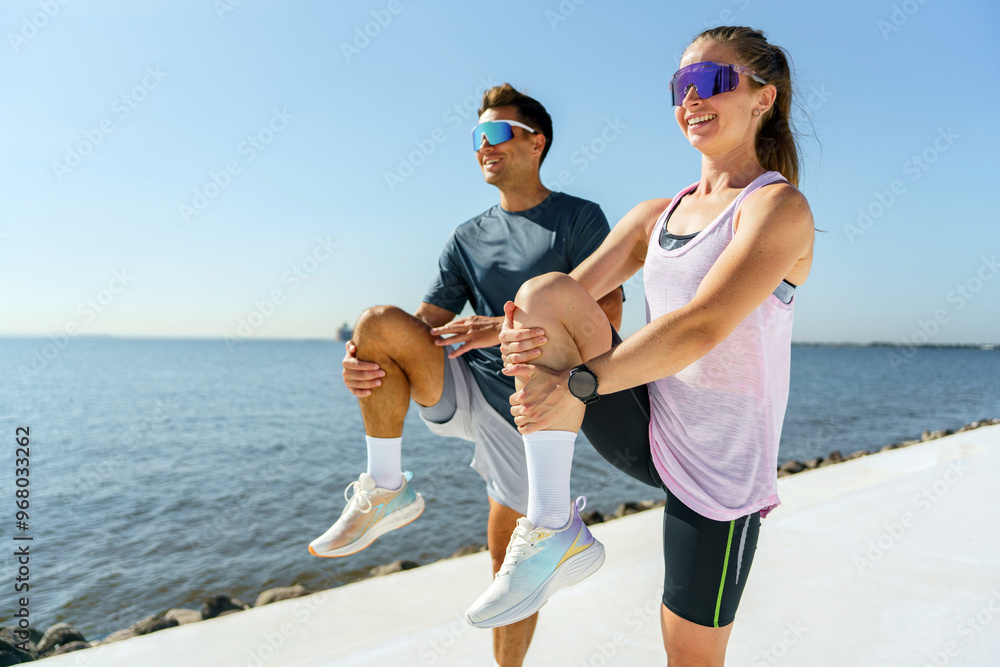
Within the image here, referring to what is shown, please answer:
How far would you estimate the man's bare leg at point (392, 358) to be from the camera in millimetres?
2193

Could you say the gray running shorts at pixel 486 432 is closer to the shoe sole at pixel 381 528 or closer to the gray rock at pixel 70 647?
the shoe sole at pixel 381 528

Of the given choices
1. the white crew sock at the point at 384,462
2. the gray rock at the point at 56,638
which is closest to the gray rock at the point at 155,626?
the gray rock at the point at 56,638

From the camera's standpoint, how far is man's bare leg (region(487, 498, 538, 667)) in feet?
8.71

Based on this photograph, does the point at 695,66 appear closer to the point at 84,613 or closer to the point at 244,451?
the point at 84,613

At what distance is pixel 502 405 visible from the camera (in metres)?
2.64

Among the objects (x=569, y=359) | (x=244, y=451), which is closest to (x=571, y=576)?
(x=569, y=359)

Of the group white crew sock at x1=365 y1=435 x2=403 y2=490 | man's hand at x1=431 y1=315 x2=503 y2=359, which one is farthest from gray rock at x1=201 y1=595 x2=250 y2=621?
man's hand at x1=431 y1=315 x2=503 y2=359

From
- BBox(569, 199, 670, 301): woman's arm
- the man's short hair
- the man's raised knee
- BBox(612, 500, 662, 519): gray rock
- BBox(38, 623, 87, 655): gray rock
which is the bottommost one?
BBox(612, 500, 662, 519): gray rock

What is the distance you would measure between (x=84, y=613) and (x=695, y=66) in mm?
8244

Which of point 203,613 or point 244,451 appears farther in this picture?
point 244,451

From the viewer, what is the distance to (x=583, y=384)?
159 cm

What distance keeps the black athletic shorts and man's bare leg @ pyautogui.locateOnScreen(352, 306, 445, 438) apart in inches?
29.7

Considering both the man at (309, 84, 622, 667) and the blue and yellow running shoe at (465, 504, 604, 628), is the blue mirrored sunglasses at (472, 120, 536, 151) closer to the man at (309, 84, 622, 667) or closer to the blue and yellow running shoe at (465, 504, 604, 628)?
the man at (309, 84, 622, 667)

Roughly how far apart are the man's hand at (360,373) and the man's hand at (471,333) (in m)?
0.28
